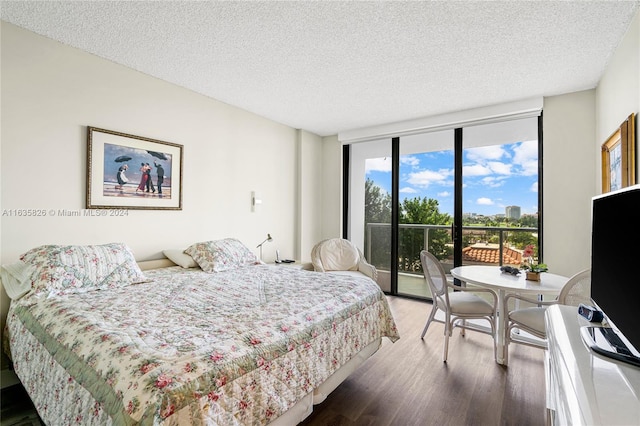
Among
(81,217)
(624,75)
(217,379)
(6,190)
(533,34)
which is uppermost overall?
(533,34)

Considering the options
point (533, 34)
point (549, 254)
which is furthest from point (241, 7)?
point (549, 254)

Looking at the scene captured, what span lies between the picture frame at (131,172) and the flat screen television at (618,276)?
3.35 m

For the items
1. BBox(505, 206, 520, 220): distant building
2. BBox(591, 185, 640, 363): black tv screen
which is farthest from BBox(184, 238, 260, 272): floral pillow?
BBox(505, 206, 520, 220): distant building

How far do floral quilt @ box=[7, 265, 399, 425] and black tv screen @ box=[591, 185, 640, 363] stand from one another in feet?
4.09

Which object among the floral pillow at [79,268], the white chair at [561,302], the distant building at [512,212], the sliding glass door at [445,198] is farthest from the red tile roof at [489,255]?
the floral pillow at [79,268]

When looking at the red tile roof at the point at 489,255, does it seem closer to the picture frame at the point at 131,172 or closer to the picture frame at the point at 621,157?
the picture frame at the point at 621,157

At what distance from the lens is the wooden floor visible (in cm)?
188

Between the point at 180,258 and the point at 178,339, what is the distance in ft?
5.92

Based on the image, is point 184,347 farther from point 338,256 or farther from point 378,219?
point 378,219

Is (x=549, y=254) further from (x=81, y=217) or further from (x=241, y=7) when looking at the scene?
(x=81, y=217)

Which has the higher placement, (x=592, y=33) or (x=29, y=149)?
(x=592, y=33)

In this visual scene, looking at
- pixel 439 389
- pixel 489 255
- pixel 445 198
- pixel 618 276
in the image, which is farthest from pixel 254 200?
pixel 618 276

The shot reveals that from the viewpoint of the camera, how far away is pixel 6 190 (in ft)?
7.16

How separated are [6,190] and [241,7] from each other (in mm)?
2113
